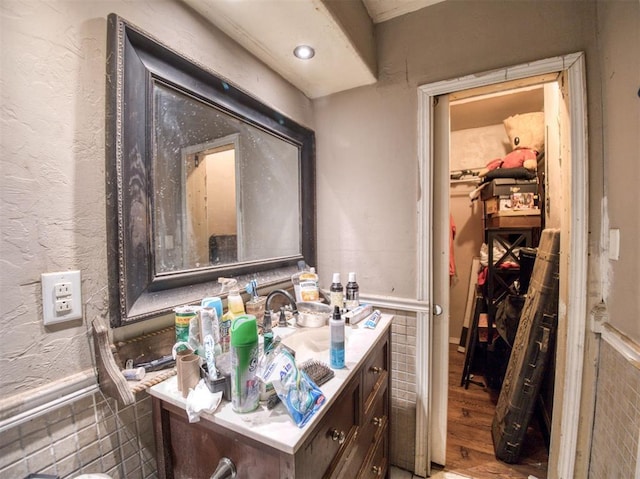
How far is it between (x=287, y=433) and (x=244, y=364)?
17 centimetres

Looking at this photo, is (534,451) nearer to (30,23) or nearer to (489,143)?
(489,143)

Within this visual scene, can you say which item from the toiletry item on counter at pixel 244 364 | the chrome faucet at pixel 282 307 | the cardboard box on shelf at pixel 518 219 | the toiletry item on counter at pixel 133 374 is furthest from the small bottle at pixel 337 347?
the cardboard box on shelf at pixel 518 219

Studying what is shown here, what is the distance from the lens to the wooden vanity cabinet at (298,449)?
2.03 ft

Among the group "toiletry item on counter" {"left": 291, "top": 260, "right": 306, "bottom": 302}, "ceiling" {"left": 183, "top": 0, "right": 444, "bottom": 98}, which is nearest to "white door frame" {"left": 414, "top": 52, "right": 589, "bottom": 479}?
"ceiling" {"left": 183, "top": 0, "right": 444, "bottom": 98}

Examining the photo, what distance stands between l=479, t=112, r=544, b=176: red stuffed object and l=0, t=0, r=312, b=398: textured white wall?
7.88ft

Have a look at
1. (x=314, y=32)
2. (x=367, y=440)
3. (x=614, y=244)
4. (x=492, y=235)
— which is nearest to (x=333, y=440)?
(x=367, y=440)

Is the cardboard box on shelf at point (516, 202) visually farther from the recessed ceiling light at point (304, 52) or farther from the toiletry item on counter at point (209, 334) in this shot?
the toiletry item on counter at point (209, 334)

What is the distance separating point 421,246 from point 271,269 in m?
0.80

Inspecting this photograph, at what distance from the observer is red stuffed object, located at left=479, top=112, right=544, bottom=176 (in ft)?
6.66

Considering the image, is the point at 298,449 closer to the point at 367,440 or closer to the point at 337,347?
the point at 337,347

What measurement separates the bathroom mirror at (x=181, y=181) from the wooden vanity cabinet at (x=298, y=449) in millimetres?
356

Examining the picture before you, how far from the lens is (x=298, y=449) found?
1.92 ft

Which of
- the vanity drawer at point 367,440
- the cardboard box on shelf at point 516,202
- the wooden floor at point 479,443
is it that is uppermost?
the cardboard box on shelf at point 516,202

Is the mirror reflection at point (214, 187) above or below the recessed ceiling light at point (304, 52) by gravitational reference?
below
